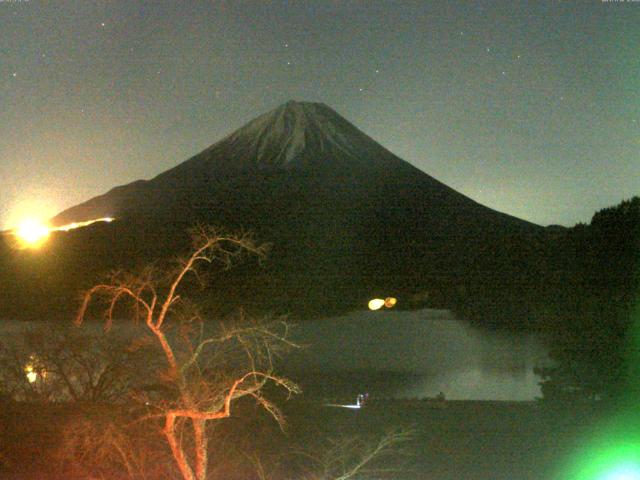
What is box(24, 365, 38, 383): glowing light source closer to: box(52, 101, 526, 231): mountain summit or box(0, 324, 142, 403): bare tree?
box(0, 324, 142, 403): bare tree

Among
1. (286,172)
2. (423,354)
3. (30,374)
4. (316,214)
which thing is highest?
(286,172)

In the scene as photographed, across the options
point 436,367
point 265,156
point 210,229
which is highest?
point 265,156

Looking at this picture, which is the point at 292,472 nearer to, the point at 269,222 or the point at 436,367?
the point at 436,367

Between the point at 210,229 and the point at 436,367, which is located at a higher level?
the point at 210,229

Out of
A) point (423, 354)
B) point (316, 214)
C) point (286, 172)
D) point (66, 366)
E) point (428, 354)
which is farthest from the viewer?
point (286, 172)

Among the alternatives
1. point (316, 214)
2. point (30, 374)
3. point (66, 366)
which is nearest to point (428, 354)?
point (66, 366)

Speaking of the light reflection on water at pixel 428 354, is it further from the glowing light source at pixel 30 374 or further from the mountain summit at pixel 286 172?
the mountain summit at pixel 286 172

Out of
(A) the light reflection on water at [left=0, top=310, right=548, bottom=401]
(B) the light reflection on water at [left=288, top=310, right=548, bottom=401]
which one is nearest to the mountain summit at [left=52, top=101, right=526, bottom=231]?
(B) the light reflection on water at [left=288, top=310, right=548, bottom=401]

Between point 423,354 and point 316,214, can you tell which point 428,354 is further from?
point 316,214

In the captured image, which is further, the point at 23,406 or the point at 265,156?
the point at 265,156

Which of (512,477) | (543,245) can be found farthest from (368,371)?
(543,245)
